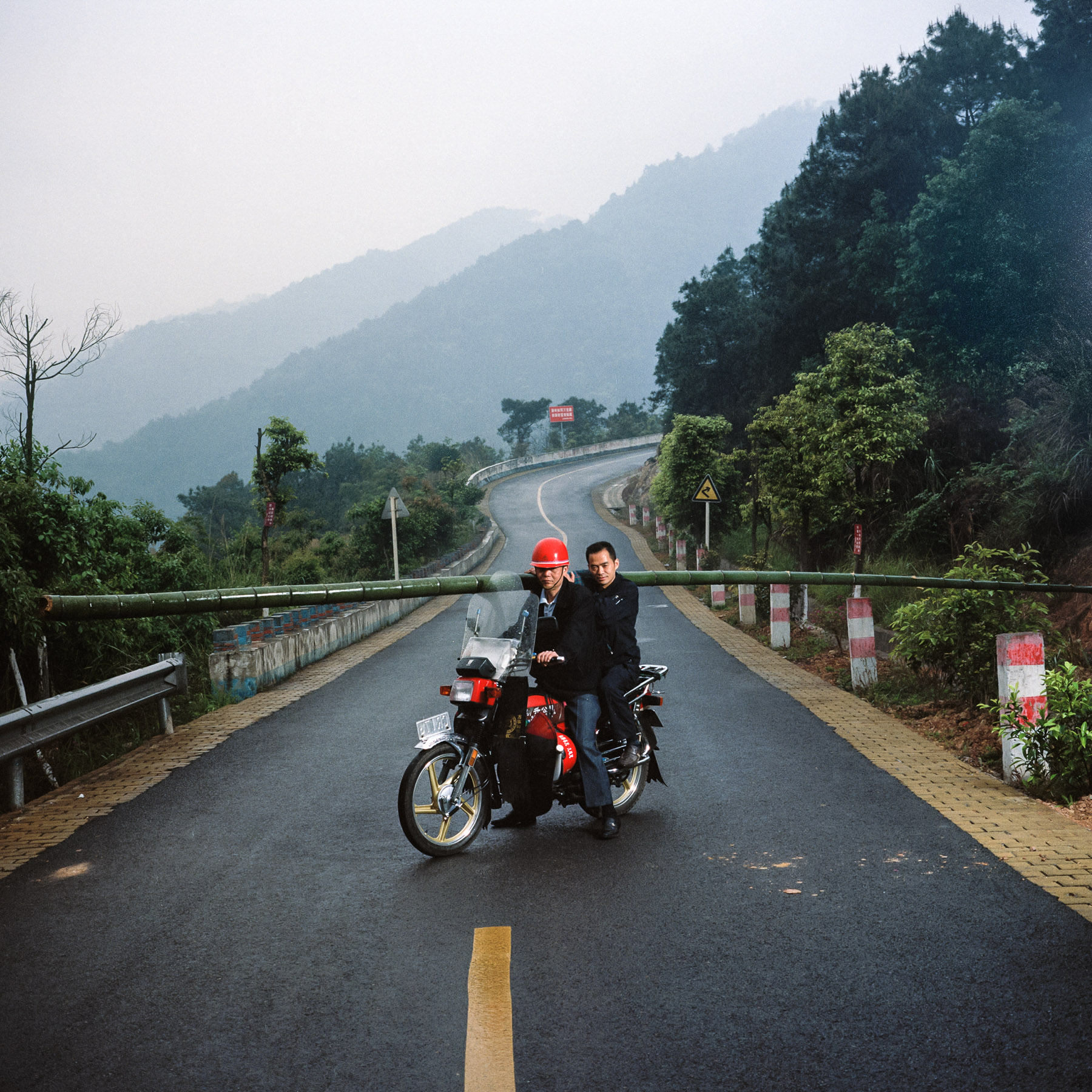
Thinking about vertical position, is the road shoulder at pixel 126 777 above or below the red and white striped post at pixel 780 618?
below

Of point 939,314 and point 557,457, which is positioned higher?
point 557,457

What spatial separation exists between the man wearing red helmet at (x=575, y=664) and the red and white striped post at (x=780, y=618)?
9.50 meters

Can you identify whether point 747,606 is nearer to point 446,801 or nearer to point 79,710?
point 79,710

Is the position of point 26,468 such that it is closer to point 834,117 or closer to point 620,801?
point 620,801

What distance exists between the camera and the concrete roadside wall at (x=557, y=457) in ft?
244

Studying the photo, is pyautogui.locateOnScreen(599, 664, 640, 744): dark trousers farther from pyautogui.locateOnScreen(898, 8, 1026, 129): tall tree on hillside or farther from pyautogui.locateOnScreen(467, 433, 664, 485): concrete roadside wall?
pyautogui.locateOnScreen(467, 433, 664, 485): concrete roadside wall

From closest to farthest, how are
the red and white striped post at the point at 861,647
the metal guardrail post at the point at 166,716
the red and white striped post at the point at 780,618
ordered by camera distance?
the metal guardrail post at the point at 166,716
the red and white striped post at the point at 861,647
the red and white striped post at the point at 780,618

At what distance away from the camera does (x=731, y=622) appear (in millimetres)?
18875

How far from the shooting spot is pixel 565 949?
4199 millimetres

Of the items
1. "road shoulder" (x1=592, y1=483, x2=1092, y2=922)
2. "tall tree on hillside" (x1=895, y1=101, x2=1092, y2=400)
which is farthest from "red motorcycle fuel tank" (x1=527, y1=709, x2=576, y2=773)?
"tall tree on hillside" (x1=895, y1=101, x2=1092, y2=400)

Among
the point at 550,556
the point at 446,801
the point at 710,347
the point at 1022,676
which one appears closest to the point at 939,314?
the point at 1022,676

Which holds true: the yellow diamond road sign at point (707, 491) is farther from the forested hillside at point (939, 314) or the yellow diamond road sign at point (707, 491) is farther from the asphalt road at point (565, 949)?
the asphalt road at point (565, 949)


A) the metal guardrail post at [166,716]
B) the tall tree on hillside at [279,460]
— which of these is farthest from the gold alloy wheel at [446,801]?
the tall tree on hillside at [279,460]

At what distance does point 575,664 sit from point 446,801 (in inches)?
42.5
